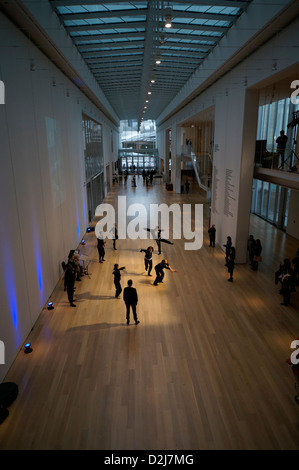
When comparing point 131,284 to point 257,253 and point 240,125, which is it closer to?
point 257,253

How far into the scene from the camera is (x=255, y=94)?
9812 millimetres

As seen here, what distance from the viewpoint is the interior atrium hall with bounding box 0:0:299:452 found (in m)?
4.70

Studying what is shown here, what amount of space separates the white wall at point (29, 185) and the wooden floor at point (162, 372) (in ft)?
2.72

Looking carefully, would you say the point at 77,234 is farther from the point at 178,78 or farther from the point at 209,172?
the point at 178,78

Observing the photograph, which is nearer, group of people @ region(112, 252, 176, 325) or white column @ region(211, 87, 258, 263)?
group of people @ region(112, 252, 176, 325)

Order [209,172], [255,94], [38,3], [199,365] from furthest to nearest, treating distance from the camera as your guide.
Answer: [209,172] → [255,94] → [38,3] → [199,365]

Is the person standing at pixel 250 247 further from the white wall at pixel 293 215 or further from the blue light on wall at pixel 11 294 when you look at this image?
the blue light on wall at pixel 11 294

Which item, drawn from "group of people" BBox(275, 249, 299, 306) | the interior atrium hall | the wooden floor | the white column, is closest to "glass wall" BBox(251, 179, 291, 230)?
the interior atrium hall

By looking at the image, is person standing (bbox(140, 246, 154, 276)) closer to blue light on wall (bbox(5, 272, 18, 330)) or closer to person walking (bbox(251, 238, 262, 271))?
person walking (bbox(251, 238, 262, 271))

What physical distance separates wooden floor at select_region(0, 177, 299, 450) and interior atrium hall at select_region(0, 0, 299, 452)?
28mm

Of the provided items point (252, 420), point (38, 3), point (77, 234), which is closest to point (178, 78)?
point (77, 234)

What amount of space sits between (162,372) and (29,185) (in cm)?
479

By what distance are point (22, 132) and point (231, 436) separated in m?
6.61
